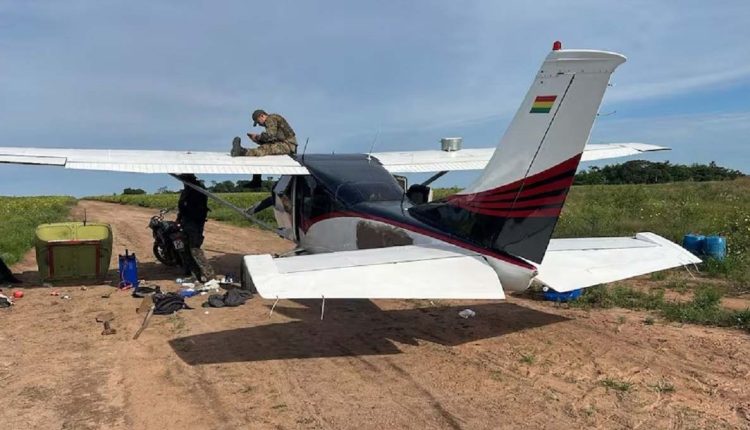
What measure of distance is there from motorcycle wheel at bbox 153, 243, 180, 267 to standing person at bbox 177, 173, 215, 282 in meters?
1.05

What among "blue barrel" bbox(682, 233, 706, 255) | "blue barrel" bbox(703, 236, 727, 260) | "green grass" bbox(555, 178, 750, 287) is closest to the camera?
"green grass" bbox(555, 178, 750, 287)

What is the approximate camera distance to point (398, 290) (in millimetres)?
5086

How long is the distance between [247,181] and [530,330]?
6100mm

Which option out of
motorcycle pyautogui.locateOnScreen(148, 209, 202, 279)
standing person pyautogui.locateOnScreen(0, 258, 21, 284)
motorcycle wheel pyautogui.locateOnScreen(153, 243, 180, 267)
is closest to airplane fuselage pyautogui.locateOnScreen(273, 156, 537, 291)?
motorcycle pyautogui.locateOnScreen(148, 209, 202, 279)

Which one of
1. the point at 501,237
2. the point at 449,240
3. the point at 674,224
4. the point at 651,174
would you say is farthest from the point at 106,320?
the point at 651,174

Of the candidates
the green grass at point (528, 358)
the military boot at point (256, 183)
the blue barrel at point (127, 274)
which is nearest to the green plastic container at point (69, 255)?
the blue barrel at point (127, 274)

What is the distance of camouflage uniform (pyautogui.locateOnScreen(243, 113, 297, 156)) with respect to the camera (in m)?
10.5

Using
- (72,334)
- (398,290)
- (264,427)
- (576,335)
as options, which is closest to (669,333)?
(576,335)

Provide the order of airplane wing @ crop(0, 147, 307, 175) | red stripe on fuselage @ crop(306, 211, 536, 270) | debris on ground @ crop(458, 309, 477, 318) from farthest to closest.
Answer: airplane wing @ crop(0, 147, 307, 175) < debris on ground @ crop(458, 309, 477, 318) < red stripe on fuselage @ crop(306, 211, 536, 270)

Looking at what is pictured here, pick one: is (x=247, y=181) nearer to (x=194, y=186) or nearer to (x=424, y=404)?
(x=194, y=186)

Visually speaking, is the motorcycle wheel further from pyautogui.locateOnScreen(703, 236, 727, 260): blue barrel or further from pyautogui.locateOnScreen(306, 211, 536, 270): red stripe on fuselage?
pyautogui.locateOnScreen(703, 236, 727, 260): blue barrel

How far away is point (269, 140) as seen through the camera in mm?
10617

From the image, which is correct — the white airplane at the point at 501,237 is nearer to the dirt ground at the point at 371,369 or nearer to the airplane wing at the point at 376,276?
the airplane wing at the point at 376,276

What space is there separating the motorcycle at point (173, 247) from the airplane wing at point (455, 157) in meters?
3.90
